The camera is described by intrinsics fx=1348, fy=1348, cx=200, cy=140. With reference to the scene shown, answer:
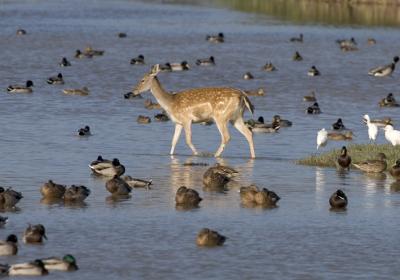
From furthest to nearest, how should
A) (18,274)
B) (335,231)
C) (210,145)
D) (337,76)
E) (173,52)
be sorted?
(173,52), (337,76), (210,145), (335,231), (18,274)

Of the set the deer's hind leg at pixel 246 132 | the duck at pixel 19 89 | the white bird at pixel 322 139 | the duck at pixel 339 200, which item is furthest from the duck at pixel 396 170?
the duck at pixel 19 89

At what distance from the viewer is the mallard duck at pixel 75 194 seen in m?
23.0

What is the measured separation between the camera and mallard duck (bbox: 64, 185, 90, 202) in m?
23.0

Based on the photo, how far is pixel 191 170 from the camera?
27.1 metres

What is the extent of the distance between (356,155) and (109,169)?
5.60 m

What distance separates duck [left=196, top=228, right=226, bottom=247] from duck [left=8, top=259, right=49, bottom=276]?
2.89m

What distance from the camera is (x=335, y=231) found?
21266 mm

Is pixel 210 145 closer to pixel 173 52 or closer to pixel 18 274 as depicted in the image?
pixel 18 274

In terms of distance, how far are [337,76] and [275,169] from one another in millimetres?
23206

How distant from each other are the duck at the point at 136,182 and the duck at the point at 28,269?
23.1 feet

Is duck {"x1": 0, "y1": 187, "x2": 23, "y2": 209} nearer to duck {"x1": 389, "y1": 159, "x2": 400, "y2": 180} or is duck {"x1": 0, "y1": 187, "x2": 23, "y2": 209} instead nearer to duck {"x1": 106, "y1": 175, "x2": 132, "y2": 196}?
duck {"x1": 106, "y1": 175, "x2": 132, "y2": 196}

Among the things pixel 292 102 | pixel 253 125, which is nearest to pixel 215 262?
pixel 253 125

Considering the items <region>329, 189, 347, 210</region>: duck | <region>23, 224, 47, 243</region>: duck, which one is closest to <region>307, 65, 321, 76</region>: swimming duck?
<region>329, 189, 347, 210</region>: duck

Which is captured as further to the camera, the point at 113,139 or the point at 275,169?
the point at 113,139
